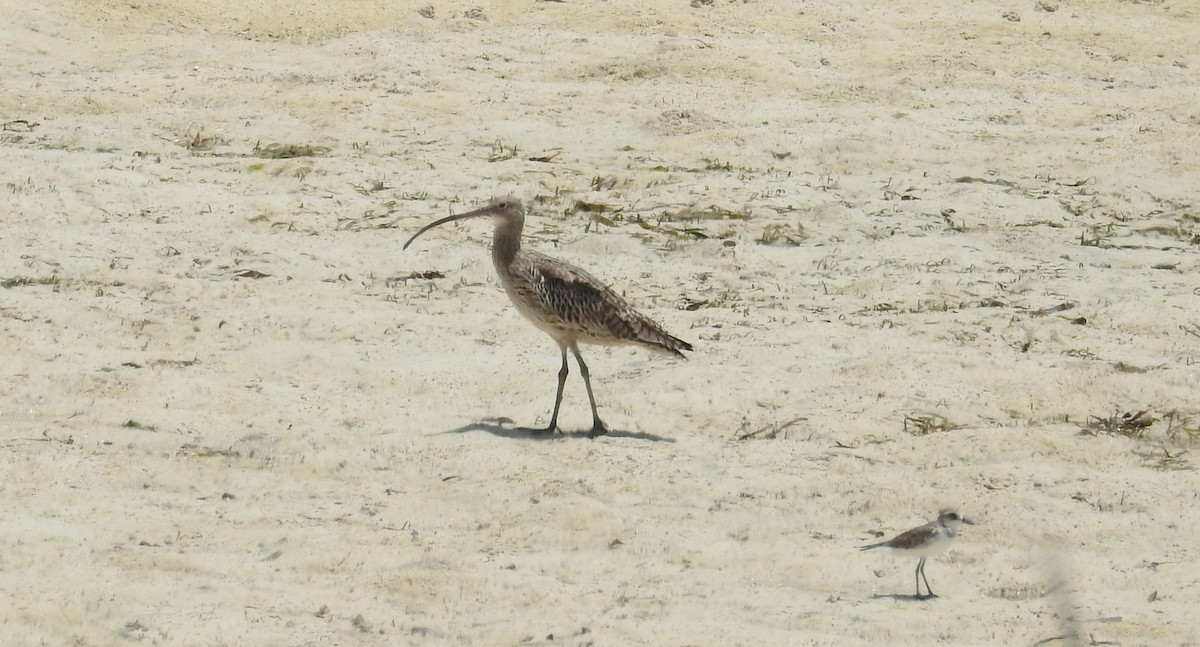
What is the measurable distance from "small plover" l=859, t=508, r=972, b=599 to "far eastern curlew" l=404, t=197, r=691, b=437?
7.13 feet

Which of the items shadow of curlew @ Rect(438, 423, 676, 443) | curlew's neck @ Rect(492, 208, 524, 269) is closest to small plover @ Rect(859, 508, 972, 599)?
shadow of curlew @ Rect(438, 423, 676, 443)

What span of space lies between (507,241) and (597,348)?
1261mm

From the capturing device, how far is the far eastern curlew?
869cm

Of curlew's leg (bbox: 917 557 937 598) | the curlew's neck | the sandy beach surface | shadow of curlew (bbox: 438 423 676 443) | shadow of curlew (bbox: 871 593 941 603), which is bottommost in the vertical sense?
shadow of curlew (bbox: 438 423 676 443)

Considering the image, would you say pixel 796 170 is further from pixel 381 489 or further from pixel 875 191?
pixel 381 489

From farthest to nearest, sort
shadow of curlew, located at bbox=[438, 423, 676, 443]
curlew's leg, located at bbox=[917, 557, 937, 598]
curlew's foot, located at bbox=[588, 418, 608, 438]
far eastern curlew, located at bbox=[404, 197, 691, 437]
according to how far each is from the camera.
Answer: far eastern curlew, located at bbox=[404, 197, 691, 437] < curlew's foot, located at bbox=[588, 418, 608, 438] < shadow of curlew, located at bbox=[438, 423, 676, 443] < curlew's leg, located at bbox=[917, 557, 937, 598]

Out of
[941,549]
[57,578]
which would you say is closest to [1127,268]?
[941,549]

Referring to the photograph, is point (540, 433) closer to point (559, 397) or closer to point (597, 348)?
point (559, 397)

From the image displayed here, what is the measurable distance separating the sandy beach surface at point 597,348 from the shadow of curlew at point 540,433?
28mm

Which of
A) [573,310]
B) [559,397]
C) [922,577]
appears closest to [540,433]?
[559,397]

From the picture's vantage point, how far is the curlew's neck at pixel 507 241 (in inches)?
355

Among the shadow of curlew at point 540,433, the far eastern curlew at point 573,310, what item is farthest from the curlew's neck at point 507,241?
the shadow of curlew at point 540,433

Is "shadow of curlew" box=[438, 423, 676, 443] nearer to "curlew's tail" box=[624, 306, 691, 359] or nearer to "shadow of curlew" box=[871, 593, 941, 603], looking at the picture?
"curlew's tail" box=[624, 306, 691, 359]

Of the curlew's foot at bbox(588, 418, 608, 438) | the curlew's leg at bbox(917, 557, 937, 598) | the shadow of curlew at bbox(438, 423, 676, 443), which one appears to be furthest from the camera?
the curlew's foot at bbox(588, 418, 608, 438)
